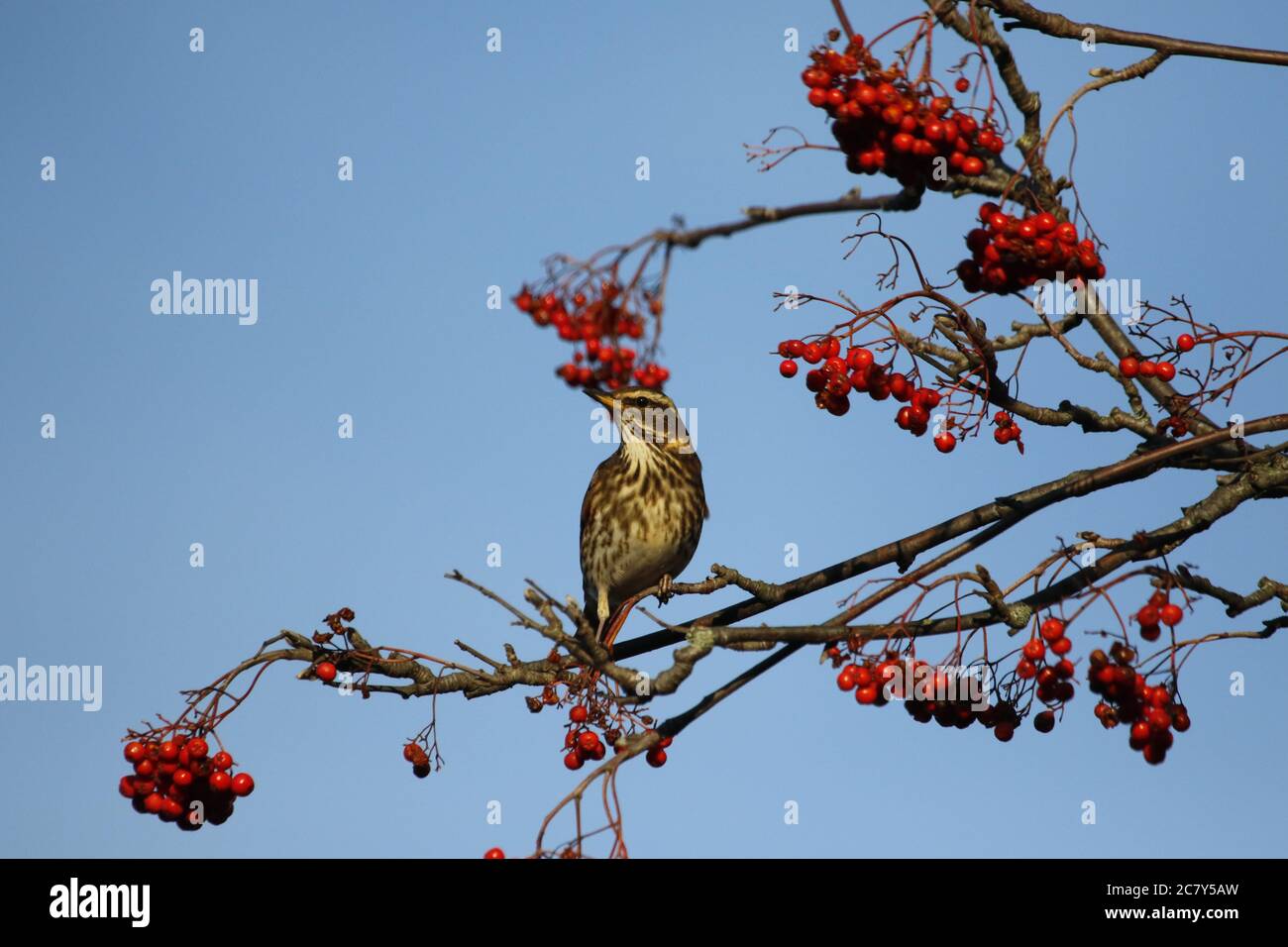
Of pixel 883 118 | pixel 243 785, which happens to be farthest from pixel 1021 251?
pixel 243 785

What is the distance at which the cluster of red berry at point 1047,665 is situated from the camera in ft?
14.9

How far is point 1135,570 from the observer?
4.23 m

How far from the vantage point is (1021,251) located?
424 centimetres

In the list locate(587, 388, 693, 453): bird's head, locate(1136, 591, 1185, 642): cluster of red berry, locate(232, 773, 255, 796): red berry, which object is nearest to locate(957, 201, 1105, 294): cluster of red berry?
locate(1136, 591, 1185, 642): cluster of red berry

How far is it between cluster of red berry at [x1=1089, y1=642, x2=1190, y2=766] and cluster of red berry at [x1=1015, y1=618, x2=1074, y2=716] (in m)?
0.09

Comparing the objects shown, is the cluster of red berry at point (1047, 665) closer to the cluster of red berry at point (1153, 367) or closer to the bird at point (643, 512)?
the cluster of red berry at point (1153, 367)

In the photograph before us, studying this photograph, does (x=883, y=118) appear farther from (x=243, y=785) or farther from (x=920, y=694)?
(x=243, y=785)

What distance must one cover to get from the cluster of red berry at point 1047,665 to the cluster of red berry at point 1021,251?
3.58ft

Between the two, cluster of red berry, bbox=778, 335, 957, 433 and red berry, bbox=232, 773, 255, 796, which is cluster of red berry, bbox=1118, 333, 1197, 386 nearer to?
cluster of red berry, bbox=778, 335, 957, 433

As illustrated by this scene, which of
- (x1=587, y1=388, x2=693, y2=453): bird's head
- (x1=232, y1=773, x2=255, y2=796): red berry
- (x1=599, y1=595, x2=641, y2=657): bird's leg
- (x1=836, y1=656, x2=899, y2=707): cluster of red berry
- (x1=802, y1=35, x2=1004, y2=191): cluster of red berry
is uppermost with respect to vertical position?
(x1=587, y1=388, x2=693, y2=453): bird's head

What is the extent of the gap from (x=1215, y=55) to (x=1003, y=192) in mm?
1100

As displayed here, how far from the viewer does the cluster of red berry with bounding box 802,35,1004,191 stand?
3.98 metres
